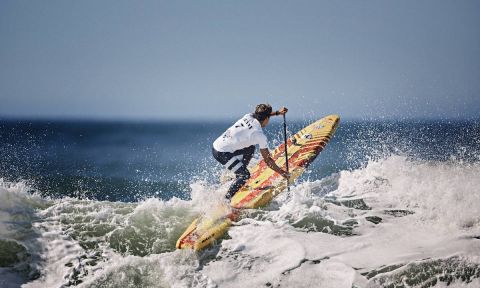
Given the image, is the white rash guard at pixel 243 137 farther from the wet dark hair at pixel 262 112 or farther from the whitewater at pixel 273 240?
the whitewater at pixel 273 240

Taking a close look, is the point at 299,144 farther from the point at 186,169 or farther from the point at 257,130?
the point at 186,169

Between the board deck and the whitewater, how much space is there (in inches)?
8.4

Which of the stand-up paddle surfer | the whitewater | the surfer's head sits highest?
the surfer's head

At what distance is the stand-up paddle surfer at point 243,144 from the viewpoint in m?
7.18

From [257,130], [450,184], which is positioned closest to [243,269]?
[257,130]

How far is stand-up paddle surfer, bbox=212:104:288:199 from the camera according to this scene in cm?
718

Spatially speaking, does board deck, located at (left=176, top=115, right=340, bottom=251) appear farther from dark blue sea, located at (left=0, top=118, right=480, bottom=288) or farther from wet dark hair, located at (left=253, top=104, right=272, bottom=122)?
wet dark hair, located at (left=253, top=104, right=272, bottom=122)

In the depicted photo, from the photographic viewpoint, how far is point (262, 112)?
750 cm

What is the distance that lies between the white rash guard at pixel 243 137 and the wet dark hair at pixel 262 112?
0.70ft

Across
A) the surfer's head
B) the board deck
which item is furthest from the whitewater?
the surfer's head

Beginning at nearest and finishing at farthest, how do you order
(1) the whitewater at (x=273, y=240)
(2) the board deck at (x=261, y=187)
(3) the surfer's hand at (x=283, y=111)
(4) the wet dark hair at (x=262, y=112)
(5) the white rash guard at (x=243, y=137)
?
(1) the whitewater at (x=273, y=240) < (2) the board deck at (x=261, y=187) < (5) the white rash guard at (x=243, y=137) < (4) the wet dark hair at (x=262, y=112) < (3) the surfer's hand at (x=283, y=111)

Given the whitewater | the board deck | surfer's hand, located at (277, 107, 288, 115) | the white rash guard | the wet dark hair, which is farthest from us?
surfer's hand, located at (277, 107, 288, 115)

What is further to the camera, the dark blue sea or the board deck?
the board deck

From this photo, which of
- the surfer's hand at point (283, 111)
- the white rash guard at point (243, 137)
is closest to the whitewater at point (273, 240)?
the white rash guard at point (243, 137)
